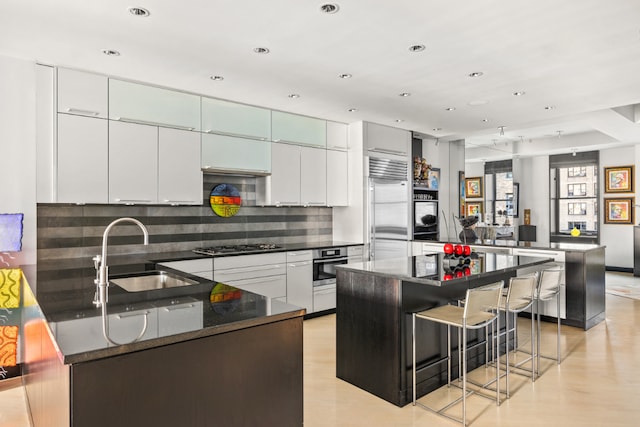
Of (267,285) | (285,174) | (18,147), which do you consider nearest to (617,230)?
(285,174)

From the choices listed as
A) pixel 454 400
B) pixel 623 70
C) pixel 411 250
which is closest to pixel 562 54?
pixel 623 70

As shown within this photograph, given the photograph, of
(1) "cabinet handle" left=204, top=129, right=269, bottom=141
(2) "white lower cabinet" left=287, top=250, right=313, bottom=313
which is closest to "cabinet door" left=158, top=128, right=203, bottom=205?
(1) "cabinet handle" left=204, top=129, right=269, bottom=141

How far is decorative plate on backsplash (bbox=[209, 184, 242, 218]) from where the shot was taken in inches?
195

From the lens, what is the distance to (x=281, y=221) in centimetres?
570

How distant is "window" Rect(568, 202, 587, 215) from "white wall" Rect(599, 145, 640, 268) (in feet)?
1.07

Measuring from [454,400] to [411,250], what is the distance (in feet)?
10.7

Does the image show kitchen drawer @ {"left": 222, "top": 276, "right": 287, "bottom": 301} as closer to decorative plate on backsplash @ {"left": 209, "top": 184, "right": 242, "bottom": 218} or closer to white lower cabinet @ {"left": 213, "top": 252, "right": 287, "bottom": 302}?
white lower cabinet @ {"left": 213, "top": 252, "right": 287, "bottom": 302}

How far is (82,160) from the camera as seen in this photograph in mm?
3732

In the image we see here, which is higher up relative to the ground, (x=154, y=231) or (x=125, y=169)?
(x=125, y=169)

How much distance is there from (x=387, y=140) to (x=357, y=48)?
300cm

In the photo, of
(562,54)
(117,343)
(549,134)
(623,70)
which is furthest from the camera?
(549,134)

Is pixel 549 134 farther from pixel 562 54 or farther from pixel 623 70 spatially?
pixel 562 54

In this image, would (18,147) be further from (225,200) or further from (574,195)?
(574,195)

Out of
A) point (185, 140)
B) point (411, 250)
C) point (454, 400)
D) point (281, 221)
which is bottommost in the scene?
point (454, 400)
